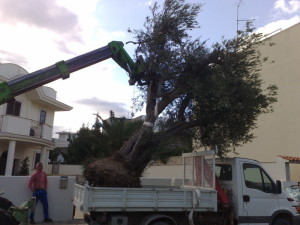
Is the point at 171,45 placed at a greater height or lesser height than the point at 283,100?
lesser

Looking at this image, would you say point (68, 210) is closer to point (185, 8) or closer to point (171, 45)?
point (171, 45)

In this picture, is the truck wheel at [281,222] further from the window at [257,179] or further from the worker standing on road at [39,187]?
the worker standing on road at [39,187]

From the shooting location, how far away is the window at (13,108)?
23031 millimetres

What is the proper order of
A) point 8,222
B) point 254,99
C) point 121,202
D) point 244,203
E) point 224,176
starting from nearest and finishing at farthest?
point 8,222
point 121,202
point 244,203
point 224,176
point 254,99

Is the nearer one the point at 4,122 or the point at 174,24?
the point at 174,24

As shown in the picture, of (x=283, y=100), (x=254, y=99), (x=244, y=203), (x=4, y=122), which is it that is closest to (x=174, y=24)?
(x=254, y=99)

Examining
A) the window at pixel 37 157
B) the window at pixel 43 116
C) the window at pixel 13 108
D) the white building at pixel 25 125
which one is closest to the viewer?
the white building at pixel 25 125

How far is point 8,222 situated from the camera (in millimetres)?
6984

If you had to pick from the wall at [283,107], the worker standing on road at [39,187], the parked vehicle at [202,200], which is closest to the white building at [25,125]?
the worker standing on road at [39,187]

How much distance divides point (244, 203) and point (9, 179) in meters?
7.06

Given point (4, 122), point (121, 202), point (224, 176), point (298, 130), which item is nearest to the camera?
point (121, 202)

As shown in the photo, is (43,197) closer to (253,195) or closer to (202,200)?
(202,200)

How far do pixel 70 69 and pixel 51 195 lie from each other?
13.7 ft

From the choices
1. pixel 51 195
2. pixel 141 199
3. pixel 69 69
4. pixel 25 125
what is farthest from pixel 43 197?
pixel 25 125
